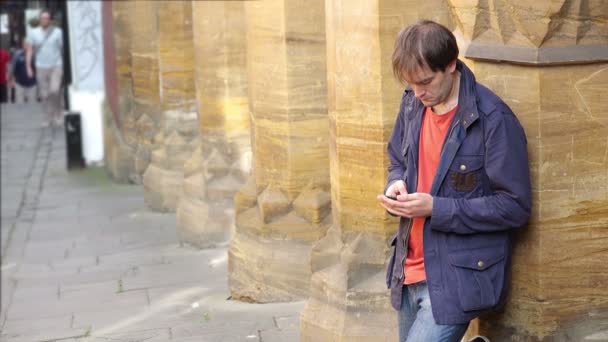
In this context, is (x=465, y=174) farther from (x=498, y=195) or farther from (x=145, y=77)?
(x=145, y=77)

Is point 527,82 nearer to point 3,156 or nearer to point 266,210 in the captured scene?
point 266,210

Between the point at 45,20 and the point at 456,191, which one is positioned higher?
the point at 45,20

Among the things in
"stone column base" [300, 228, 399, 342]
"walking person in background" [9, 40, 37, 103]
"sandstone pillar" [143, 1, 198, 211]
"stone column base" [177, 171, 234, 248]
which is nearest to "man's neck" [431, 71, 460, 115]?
"stone column base" [300, 228, 399, 342]

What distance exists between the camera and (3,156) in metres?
18.6

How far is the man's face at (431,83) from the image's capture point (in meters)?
4.14

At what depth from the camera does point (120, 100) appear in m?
14.6

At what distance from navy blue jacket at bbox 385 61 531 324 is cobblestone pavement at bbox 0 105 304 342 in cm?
255

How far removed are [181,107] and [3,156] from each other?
7597mm

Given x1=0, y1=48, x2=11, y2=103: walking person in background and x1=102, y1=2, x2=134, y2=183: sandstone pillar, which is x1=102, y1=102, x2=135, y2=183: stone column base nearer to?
x1=102, y1=2, x2=134, y2=183: sandstone pillar

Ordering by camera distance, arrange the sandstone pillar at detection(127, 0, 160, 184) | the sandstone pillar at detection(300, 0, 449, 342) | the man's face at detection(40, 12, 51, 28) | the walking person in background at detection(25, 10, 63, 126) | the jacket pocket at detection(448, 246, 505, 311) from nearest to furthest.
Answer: the jacket pocket at detection(448, 246, 505, 311) < the sandstone pillar at detection(300, 0, 449, 342) < the sandstone pillar at detection(127, 0, 160, 184) < the walking person in background at detection(25, 10, 63, 126) < the man's face at detection(40, 12, 51, 28)

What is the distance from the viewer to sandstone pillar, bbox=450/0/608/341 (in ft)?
14.9

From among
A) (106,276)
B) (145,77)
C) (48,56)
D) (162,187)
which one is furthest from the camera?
(48,56)

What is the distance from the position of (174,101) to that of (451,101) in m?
7.58

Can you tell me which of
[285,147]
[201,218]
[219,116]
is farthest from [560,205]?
[201,218]
